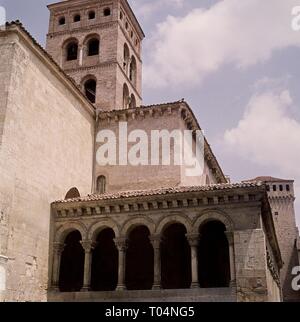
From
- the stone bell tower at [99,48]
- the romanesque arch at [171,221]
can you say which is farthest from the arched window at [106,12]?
the romanesque arch at [171,221]

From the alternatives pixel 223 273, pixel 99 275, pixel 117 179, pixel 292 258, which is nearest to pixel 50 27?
pixel 117 179

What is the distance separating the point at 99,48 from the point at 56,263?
14.9 m

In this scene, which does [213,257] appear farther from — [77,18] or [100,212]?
[77,18]

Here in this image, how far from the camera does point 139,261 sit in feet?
60.6

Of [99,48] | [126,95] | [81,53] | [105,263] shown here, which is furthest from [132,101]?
[105,263]

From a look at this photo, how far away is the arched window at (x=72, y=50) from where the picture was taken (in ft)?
91.6

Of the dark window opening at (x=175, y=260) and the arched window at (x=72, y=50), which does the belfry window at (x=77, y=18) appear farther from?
the dark window opening at (x=175, y=260)

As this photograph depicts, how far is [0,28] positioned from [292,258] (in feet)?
138

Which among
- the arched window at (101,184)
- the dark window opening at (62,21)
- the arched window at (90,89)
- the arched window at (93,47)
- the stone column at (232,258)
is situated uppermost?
the dark window opening at (62,21)

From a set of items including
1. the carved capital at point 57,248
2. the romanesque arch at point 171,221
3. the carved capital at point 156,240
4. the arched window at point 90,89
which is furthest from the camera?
the arched window at point 90,89

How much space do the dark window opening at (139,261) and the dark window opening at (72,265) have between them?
6.24 ft

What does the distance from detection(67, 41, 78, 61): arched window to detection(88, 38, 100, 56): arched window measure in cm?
87
